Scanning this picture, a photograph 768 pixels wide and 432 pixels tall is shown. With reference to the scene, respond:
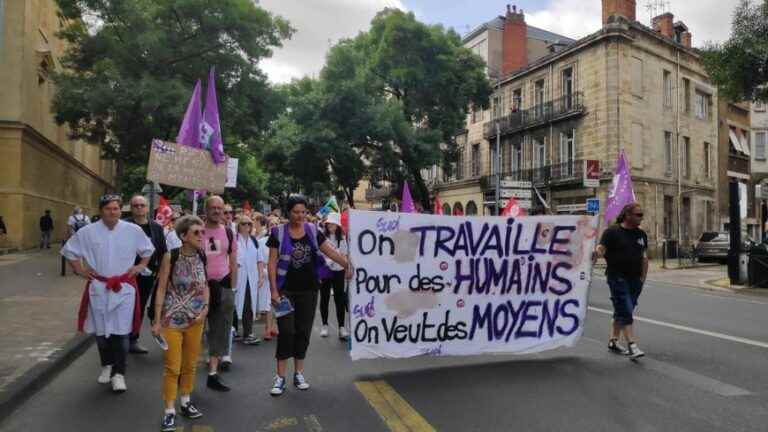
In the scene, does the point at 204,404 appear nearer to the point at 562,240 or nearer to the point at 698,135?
the point at 562,240

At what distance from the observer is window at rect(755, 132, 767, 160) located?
3922cm

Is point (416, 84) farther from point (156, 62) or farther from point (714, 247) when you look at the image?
point (714, 247)

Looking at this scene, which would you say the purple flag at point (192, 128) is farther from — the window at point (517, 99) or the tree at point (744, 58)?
the window at point (517, 99)

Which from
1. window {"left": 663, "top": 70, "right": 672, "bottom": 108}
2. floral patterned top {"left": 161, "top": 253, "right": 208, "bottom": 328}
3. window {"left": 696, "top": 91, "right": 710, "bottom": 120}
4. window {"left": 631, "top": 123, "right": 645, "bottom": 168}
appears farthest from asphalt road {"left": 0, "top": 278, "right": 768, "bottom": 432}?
window {"left": 696, "top": 91, "right": 710, "bottom": 120}

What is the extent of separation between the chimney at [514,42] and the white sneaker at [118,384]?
122ft

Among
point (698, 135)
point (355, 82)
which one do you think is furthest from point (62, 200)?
point (698, 135)

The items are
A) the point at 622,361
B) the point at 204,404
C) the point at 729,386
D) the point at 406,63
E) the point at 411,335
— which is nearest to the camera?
the point at 204,404

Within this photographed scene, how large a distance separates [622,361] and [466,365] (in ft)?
5.49

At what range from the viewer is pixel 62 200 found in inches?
1219

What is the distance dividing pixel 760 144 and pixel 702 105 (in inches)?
268

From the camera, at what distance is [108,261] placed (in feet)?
17.4

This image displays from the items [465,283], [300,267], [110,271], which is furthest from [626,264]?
[110,271]

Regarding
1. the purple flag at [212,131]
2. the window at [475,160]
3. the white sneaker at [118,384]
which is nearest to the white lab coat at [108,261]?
the white sneaker at [118,384]

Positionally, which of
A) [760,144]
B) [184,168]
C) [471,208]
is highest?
[760,144]
